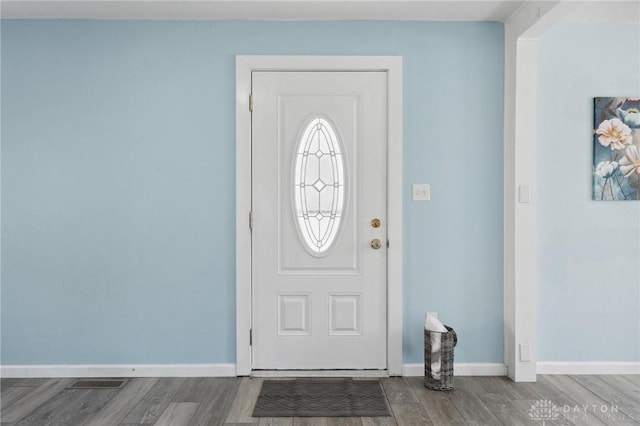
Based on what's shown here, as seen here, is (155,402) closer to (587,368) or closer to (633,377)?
(587,368)

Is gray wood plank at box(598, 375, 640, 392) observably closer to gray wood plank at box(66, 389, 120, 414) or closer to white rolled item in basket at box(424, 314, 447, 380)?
white rolled item in basket at box(424, 314, 447, 380)

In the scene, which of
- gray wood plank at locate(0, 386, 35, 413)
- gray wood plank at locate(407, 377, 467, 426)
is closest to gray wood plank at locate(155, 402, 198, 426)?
gray wood plank at locate(0, 386, 35, 413)

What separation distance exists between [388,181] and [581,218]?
1.33 m

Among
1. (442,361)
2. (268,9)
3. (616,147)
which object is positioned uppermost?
(268,9)

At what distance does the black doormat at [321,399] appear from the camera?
271cm

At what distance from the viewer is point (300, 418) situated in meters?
2.64

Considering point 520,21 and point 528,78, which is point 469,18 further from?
point 528,78

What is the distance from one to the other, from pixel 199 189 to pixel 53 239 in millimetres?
1020

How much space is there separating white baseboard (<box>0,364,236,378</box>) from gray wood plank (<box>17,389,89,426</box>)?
23 cm

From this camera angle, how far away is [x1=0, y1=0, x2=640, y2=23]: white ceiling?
9.86ft

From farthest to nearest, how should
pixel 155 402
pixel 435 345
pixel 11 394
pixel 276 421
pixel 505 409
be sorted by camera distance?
pixel 435 345
pixel 11 394
pixel 155 402
pixel 505 409
pixel 276 421

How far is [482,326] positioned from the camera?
10.9 feet

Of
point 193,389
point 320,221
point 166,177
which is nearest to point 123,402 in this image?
point 193,389

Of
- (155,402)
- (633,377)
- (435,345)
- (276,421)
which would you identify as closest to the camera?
(276,421)
